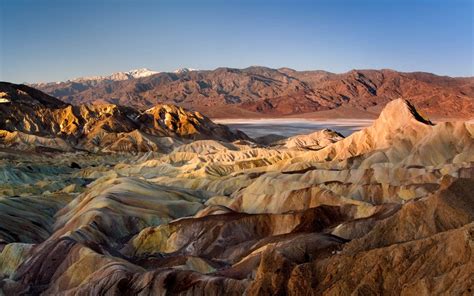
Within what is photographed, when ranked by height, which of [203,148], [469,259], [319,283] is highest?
[469,259]

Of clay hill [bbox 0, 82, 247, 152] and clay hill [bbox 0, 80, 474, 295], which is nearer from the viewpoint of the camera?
clay hill [bbox 0, 80, 474, 295]

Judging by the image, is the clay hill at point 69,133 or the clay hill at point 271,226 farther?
the clay hill at point 69,133

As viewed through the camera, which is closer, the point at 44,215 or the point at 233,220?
the point at 233,220

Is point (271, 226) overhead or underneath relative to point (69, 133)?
overhead

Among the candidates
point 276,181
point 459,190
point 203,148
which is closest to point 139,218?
point 276,181

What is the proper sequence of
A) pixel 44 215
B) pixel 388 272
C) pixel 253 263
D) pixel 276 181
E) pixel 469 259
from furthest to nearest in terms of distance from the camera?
pixel 276 181
pixel 44 215
pixel 253 263
pixel 388 272
pixel 469 259

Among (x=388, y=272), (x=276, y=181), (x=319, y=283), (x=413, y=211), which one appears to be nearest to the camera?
(x=388, y=272)

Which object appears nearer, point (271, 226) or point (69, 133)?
point (271, 226)

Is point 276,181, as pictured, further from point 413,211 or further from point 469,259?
point 469,259
